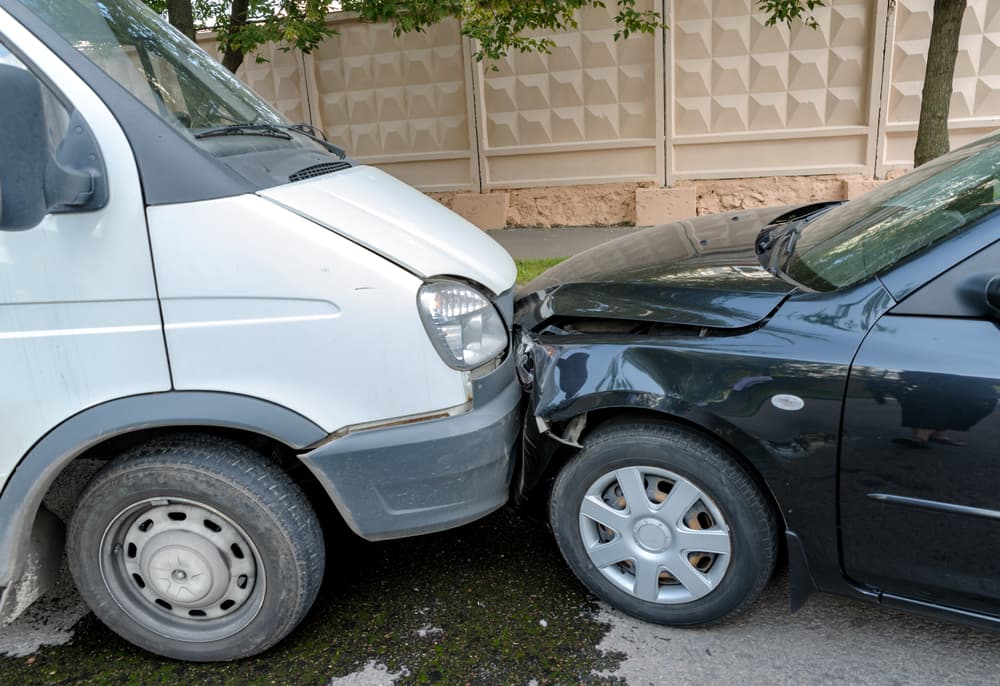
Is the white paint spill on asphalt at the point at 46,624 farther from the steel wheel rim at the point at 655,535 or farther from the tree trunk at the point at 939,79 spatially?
the tree trunk at the point at 939,79

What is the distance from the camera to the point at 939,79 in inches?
249

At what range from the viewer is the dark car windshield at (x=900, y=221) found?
236cm

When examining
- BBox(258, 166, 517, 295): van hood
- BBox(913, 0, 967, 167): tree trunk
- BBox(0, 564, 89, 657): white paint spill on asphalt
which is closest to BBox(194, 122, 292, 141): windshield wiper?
BBox(258, 166, 517, 295): van hood

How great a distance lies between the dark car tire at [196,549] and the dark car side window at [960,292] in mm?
1934

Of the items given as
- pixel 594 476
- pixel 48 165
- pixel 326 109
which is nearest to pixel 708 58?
pixel 326 109

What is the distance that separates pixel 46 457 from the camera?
7.92 feet

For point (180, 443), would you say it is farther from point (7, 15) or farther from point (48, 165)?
point (7, 15)

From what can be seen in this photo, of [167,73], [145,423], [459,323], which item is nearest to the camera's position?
[145,423]

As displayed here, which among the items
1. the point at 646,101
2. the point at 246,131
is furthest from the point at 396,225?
the point at 646,101

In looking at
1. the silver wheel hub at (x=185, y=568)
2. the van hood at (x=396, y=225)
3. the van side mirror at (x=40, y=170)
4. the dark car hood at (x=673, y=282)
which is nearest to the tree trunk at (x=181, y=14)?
the van hood at (x=396, y=225)

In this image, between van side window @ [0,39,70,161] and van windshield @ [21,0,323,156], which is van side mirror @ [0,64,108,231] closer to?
van side window @ [0,39,70,161]

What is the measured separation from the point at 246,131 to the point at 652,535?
1.95 metres

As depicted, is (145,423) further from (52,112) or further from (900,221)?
(900,221)

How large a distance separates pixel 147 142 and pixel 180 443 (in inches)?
36.4
